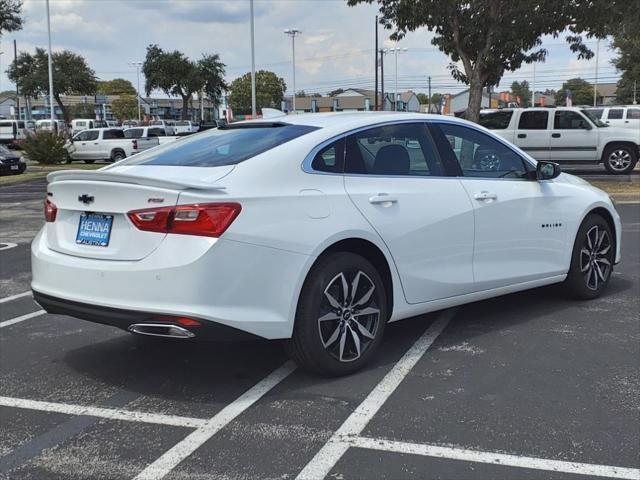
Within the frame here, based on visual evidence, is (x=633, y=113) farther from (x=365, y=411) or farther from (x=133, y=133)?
(x=365, y=411)

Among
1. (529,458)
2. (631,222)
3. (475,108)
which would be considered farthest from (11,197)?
(529,458)

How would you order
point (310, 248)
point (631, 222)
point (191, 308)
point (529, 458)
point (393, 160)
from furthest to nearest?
point (631, 222), point (393, 160), point (310, 248), point (191, 308), point (529, 458)

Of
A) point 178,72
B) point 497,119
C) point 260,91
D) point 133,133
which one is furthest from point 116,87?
point 497,119

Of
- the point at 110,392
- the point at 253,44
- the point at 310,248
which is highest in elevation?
the point at 253,44

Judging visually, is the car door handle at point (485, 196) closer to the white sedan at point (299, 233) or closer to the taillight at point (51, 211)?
the white sedan at point (299, 233)

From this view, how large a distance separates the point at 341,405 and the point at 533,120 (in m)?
17.5

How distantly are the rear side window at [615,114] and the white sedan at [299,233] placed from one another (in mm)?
22406

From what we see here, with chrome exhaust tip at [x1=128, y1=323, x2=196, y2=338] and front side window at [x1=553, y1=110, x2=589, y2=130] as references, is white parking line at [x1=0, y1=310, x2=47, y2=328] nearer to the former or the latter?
chrome exhaust tip at [x1=128, y1=323, x2=196, y2=338]

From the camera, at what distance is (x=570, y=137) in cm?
1939

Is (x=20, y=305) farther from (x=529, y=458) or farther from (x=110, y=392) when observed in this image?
(x=529, y=458)

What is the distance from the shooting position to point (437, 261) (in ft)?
15.5

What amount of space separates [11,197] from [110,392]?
15434mm

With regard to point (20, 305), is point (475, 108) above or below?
above

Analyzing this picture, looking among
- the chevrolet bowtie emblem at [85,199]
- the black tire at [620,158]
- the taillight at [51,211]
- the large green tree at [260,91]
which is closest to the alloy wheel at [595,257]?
the chevrolet bowtie emblem at [85,199]
